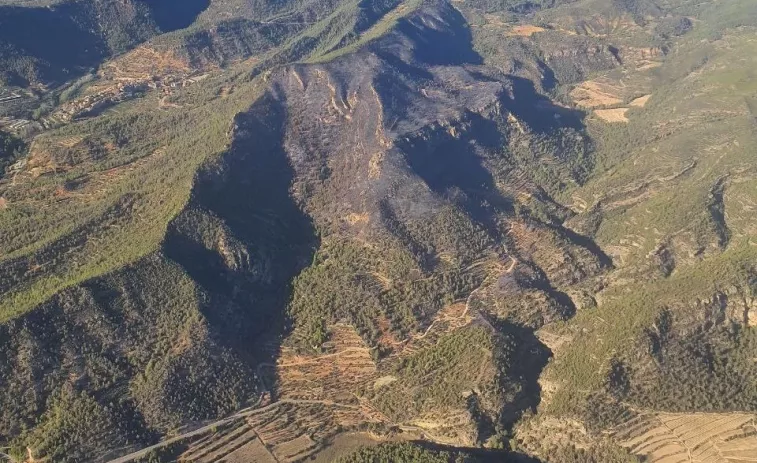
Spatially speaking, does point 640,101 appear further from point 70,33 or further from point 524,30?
point 70,33

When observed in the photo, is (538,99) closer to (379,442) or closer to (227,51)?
(227,51)

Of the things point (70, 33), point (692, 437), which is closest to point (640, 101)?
point (692, 437)

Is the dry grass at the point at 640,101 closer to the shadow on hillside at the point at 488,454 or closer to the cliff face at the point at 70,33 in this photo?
the shadow on hillside at the point at 488,454

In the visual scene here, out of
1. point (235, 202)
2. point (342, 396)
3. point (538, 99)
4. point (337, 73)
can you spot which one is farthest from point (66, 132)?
point (538, 99)

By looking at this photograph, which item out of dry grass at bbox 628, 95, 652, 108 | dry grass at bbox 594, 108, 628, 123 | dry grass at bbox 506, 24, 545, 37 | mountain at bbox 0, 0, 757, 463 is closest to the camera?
mountain at bbox 0, 0, 757, 463

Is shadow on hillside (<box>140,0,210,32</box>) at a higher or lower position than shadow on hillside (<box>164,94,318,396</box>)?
higher

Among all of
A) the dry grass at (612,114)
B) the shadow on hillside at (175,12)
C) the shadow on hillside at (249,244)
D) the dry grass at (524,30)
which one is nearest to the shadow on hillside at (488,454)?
the shadow on hillside at (249,244)

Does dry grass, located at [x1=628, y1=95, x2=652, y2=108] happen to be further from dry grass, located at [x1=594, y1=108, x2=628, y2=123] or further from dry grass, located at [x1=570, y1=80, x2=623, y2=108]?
dry grass, located at [x1=594, y1=108, x2=628, y2=123]

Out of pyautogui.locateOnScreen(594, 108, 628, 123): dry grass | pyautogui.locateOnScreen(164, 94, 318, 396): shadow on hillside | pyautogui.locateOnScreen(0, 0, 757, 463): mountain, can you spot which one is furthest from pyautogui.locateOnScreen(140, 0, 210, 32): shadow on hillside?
pyautogui.locateOnScreen(594, 108, 628, 123): dry grass
